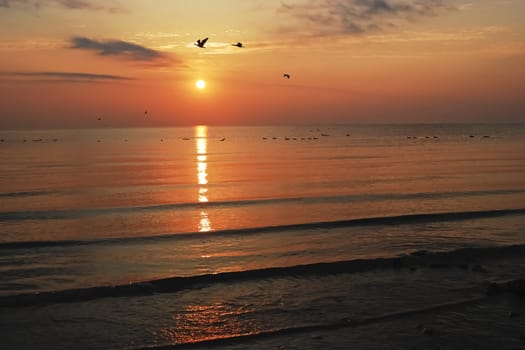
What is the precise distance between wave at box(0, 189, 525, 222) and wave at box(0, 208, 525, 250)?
487cm

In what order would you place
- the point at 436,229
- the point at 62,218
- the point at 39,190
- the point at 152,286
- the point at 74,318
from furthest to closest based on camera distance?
1. the point at 39,190
2. the point at 62,218
3. the point at 436,229
4. the point at 152,286
5. the point at 74,318

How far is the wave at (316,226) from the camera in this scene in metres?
17.7

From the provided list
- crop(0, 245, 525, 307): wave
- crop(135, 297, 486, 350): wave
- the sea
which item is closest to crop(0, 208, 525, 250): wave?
the sea

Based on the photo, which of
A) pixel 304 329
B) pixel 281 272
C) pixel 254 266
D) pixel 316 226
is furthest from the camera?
pixel 316 226

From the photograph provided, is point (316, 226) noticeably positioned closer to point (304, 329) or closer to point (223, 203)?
point (223, 203)

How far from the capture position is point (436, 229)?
19.4m

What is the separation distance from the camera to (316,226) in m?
20.4

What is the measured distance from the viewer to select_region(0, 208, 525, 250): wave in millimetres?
17748

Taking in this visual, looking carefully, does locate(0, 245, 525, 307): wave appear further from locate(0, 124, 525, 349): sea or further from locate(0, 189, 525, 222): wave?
locate(0, 189, 525, 222): wave

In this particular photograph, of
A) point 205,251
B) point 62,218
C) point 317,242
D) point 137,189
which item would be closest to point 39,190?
point 137,189

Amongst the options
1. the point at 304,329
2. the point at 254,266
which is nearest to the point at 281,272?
the point at 254,266

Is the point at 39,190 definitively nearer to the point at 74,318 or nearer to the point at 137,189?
the point at 137,189

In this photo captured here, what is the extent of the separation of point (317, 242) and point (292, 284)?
5.03 m

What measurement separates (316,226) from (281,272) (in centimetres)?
690
